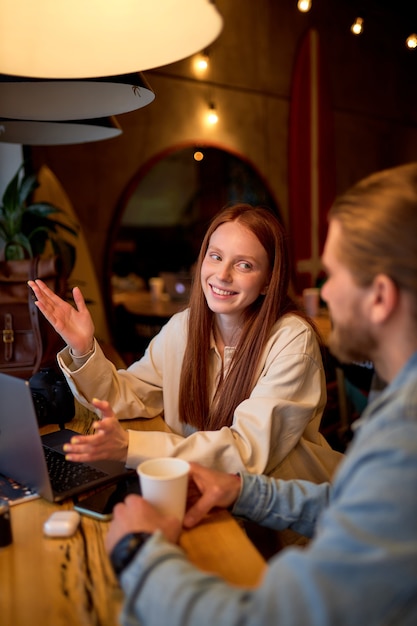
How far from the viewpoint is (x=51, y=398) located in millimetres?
1668

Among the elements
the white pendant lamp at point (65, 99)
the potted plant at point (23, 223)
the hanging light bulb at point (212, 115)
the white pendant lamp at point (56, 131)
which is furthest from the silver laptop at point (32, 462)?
the hanging light bulb at point (212, 115)

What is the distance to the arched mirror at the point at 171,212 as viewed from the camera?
178 inches

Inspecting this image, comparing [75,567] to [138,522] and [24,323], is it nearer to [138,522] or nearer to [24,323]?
[138,522]

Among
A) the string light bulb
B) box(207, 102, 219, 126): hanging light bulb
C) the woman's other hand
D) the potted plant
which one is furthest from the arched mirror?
the woman's other hand

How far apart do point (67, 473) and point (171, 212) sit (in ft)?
13.7

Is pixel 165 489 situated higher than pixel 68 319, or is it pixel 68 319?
pixel 68 319

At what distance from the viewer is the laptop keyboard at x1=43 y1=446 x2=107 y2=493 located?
1.27 metres

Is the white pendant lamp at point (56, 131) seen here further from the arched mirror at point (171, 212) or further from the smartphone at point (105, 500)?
the arched mirror at point (171, 212)

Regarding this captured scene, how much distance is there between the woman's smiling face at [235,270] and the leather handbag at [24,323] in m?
1.10

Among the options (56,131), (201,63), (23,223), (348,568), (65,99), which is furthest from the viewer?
(201,63)

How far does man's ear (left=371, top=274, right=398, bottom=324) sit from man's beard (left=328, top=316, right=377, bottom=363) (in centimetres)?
4

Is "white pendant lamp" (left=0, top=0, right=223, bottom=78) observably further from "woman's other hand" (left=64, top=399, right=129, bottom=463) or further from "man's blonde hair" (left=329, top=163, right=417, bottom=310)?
"woman's other hand" (left=64, top=399, right=129, bottom=463)

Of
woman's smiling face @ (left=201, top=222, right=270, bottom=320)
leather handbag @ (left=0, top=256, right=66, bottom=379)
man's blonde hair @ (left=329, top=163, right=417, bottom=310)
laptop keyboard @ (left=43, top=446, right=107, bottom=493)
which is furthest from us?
leather handbag @ (left=0, top=256, right=66, bottom=379)

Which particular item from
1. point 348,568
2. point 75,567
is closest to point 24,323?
point 75,567
